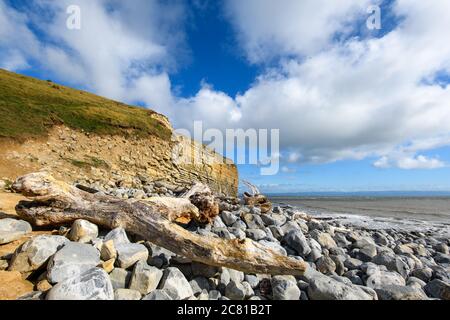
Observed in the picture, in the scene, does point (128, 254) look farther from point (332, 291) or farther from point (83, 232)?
point (332, 291)

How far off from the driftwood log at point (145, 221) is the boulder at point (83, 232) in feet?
1.37

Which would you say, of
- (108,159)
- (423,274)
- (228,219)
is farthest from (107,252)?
(108,159)

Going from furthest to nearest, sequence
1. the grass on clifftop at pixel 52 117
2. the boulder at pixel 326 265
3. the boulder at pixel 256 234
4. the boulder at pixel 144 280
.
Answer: the grass on clifftop at pixel 52 117 → the boulder at pixel 256 234 → the boulder at pixel 326 265 → the boulder at pixel 144 280

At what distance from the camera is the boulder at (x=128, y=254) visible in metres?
4.25

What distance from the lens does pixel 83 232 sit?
5.00 m

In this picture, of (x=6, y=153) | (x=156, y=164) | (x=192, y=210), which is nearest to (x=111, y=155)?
(x=156, y=164)

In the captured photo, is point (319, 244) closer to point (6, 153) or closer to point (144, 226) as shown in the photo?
point (144, 226)

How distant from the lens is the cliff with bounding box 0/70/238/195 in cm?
A: 1739

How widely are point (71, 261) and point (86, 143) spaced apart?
68.1 ft

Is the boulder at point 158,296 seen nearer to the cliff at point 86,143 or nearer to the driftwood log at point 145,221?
the driftwood log at point 145,221

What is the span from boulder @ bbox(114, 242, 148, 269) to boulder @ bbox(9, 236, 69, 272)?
1.02 m

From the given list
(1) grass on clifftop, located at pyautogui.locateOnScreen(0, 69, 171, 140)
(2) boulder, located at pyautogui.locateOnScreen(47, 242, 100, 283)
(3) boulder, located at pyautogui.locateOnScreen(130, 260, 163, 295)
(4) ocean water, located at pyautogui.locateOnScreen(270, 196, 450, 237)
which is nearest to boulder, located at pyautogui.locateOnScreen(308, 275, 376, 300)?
(3) boulder, located at pyautogui.locateOnScreen(130, 260, 163, 295)

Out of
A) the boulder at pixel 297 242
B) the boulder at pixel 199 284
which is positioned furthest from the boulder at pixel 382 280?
the boulder at pixel 199 284
